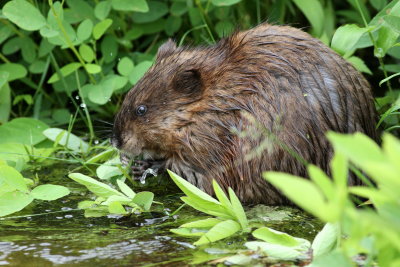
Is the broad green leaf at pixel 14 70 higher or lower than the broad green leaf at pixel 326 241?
higher

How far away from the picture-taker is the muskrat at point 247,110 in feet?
13.1

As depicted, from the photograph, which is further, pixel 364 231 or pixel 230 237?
pixel 230 237

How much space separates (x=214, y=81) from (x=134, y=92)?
1.63 feet

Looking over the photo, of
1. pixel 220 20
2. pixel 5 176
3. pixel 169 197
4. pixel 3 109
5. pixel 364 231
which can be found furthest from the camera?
pixel 220 20

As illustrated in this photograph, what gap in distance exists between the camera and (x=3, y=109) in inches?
214

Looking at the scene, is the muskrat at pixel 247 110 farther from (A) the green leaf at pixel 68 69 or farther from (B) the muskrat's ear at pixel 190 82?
(A) the green leaf at pixel 68 69

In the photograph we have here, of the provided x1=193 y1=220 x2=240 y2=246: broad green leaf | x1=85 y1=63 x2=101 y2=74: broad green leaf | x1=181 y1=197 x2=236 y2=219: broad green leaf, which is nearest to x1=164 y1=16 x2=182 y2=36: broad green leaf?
x1=85 y1=63 x2=101 y2=74: broad green leaf

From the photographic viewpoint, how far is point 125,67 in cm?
521

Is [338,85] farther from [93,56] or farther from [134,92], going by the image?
[93,56]

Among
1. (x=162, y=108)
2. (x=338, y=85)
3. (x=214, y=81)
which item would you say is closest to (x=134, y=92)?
(x=162, y=108)

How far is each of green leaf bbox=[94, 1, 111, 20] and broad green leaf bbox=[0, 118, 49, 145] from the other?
0.84 metres

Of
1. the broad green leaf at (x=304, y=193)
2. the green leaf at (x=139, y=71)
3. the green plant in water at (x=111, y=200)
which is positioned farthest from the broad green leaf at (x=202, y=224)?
the green leaf at (x=139, y=71)

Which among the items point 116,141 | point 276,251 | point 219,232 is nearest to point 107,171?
point 116,141

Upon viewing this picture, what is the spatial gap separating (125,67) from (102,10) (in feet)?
1.44
